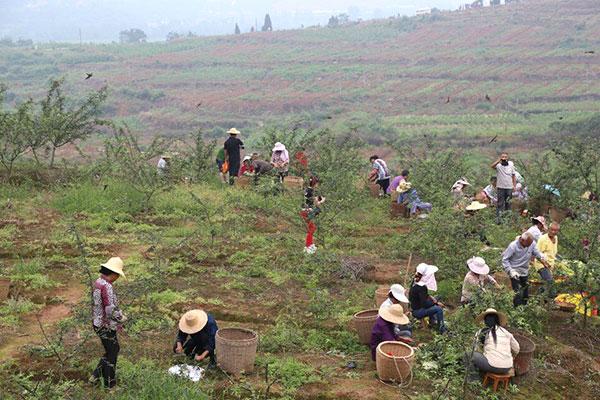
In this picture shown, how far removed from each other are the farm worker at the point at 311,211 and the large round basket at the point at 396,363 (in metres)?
3.98

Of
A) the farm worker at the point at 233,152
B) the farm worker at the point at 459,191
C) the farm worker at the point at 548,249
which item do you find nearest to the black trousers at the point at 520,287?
the farm worker at the point at 548,249

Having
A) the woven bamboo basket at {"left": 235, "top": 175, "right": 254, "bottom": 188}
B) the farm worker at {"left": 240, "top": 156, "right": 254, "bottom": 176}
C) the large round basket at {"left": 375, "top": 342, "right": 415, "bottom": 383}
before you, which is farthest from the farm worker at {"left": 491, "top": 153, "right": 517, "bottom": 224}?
the large round basket at {"left": 375, "top": 342, "right": 415, "bottom": 383}

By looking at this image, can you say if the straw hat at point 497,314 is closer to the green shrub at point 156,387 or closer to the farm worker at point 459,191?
the green shrub at point 156,387

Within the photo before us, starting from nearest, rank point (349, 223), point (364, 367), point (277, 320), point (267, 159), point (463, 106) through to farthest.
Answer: point (364, 367), point (277, 320), point (349, 223), point (267, 159), point (463, 106)

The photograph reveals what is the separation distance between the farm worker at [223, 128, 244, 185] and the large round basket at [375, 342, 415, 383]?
882cm

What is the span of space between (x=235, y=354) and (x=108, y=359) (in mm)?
1249

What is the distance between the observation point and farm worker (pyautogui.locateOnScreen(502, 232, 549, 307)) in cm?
895

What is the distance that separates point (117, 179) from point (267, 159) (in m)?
3.86

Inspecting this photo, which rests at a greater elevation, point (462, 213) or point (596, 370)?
point (462, 213)

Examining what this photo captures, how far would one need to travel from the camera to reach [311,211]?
1119 centimetres

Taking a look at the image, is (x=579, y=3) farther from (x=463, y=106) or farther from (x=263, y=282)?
(x=263, y=282)

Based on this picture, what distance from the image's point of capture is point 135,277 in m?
9.66

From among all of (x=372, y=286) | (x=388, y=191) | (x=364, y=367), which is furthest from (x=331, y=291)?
(x=388, y=191)

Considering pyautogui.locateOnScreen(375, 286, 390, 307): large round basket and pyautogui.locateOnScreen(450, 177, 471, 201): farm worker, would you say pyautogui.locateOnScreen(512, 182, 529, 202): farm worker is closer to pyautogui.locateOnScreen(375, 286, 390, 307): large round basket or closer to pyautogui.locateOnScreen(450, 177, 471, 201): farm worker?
pyautogui.locateOnScreen(450, 177, 471, 201): farm worker
